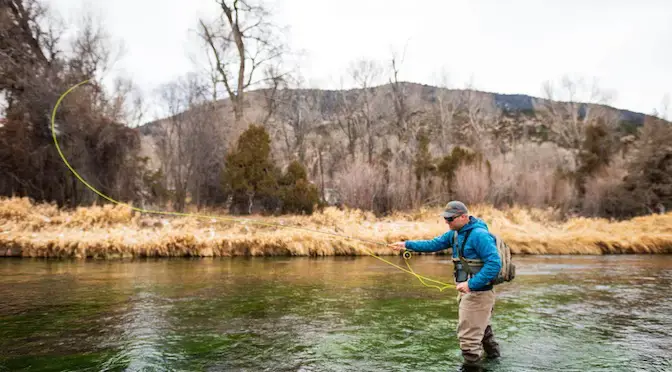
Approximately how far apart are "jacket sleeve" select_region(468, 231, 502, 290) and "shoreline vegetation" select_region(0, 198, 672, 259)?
438 inches

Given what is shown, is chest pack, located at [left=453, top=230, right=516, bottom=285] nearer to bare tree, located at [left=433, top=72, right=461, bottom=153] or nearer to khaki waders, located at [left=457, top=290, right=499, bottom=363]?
khaki waders, located at [left=457, top=290, right=499, bottom=363]

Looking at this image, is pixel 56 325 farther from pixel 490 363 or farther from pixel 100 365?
pixel 490 363

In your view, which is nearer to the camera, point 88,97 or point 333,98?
point 88,97

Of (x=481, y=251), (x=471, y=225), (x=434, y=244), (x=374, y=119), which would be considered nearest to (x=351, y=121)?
(x=374, y=119)

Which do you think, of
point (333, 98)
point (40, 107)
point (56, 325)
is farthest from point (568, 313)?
point (333, 98)

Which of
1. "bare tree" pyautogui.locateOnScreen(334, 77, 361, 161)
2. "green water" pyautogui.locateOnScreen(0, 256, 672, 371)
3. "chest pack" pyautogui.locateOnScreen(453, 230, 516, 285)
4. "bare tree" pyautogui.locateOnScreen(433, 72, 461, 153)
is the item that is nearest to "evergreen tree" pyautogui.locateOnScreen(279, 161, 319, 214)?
"green water" pyautogui.locateOnScreen(0, 256, 672, 371)

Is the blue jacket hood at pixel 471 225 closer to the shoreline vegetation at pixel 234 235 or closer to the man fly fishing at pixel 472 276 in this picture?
the man fly fishing at pixel 472 276

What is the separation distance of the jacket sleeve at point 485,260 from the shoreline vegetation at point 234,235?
1113 centimetres

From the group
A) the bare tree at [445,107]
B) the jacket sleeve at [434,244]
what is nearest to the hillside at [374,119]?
the bare tree at [445,107]

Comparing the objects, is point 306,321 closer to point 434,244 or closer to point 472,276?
point 434,244

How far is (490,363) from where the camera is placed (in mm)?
4891

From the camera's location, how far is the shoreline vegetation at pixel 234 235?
1470 cm

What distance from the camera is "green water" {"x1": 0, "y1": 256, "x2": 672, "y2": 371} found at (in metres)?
5.00

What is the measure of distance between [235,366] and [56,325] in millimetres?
3089
